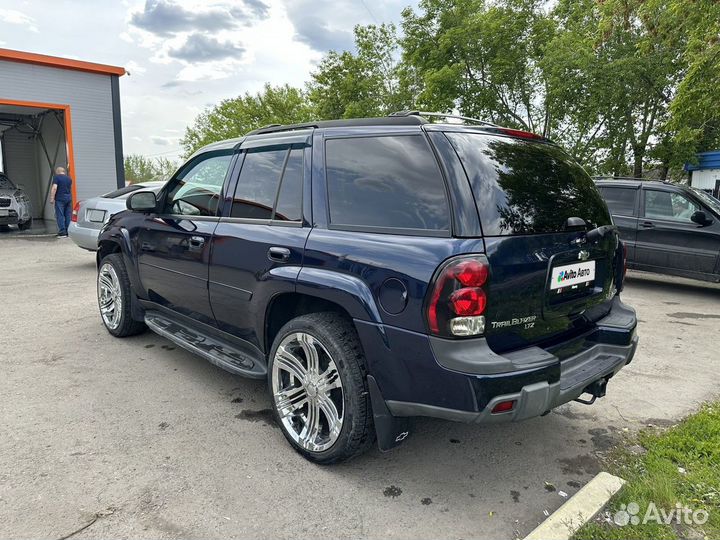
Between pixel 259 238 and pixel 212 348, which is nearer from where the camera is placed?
pixel 259 238

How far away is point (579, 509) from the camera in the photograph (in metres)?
2.31

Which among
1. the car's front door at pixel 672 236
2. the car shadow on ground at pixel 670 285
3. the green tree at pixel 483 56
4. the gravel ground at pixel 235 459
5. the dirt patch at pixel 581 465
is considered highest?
the green tree at pixel 483 56

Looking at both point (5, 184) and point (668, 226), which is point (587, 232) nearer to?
point (668, 226)

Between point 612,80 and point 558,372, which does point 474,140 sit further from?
point 612,80

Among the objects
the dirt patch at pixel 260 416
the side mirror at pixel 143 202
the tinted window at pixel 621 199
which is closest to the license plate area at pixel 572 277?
the dirt patch at pixel 260 416

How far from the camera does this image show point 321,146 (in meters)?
2.97

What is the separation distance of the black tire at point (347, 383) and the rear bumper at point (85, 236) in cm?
670

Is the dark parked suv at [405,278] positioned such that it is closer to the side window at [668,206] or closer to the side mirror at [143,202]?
the side mirror at [143,202]

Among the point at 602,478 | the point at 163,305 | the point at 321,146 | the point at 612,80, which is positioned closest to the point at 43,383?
the point at 163,305

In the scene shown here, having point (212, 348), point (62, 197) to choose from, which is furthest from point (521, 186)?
point (62, 197)

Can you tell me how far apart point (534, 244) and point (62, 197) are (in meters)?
14.2

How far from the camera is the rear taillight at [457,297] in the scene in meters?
2.19

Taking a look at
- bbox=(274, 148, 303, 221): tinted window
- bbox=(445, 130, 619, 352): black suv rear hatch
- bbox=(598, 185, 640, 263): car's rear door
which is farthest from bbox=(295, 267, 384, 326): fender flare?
bbox=(598, 185, 640, 263): car's rear door

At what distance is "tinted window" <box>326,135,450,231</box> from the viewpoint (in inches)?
94.7
